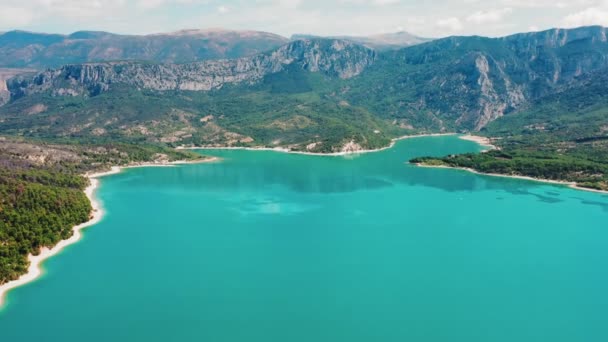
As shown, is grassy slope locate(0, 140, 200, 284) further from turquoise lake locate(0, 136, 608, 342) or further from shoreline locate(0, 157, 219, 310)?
turquoise lake locate(0, 136, 608, 342)

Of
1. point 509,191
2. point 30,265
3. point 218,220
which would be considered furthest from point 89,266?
point 509,191

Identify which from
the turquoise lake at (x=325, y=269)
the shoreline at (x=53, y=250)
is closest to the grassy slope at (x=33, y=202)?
the shoreline at (x=53, y=250)

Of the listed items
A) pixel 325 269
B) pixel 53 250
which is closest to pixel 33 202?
pixel 53 250

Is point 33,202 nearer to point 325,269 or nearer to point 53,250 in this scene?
point 53,250

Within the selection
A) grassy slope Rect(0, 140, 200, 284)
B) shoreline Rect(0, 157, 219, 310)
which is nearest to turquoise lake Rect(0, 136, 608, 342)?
shoreline Rect(0, 157, 219, 310)

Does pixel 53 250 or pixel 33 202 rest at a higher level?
pixel 33 202

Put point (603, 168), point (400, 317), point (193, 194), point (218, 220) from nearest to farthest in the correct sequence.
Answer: point (400, 317), point (218, 220), point (193, 194), point (603, 168)

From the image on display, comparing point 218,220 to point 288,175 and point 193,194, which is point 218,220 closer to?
point 193,194

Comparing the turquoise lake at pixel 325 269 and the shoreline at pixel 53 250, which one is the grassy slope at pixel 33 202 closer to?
the shoreline at pixel 53 250
